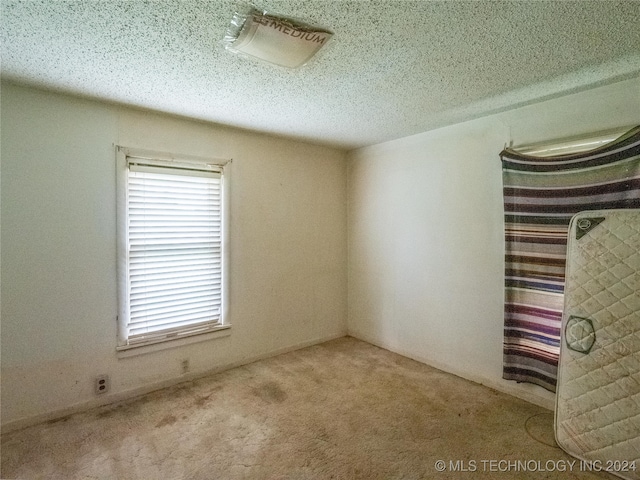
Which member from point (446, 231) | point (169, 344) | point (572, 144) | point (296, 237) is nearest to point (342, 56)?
point (572, 144)

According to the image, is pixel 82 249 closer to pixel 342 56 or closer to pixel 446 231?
pixel 342 56

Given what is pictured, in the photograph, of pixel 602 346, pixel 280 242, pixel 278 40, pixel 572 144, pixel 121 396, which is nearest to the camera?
pixel 278 40

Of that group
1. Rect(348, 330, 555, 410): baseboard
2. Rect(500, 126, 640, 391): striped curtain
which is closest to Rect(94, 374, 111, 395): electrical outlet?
Rect(348, 330, 555, 410): baseboard

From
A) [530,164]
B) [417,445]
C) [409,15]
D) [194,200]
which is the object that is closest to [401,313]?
[417,445]

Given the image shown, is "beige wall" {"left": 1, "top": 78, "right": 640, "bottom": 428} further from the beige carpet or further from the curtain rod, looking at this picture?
the beige carpet

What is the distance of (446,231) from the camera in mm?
3199

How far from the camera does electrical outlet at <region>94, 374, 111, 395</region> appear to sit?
2574 millimetres

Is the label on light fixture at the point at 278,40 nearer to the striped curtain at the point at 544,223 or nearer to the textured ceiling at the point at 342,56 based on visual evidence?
the textured ceiling at the point at 342,56

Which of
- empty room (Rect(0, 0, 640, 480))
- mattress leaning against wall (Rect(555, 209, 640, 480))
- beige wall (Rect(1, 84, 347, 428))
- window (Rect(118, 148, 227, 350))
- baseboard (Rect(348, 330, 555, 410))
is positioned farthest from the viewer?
window (Rect(118, 148, 227, 350))

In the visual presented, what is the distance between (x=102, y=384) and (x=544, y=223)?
12.0ft

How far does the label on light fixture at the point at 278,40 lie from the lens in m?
1.55

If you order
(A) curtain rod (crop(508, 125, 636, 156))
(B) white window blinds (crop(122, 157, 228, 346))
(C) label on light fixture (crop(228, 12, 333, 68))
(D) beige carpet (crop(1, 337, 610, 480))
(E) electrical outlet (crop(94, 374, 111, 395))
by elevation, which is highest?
(C) label on light fixture (crop(228, 12, 333, 68))

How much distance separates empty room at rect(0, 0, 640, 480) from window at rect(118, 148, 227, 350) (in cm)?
2

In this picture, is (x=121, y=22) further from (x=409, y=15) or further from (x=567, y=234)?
(x=567, y=234)
